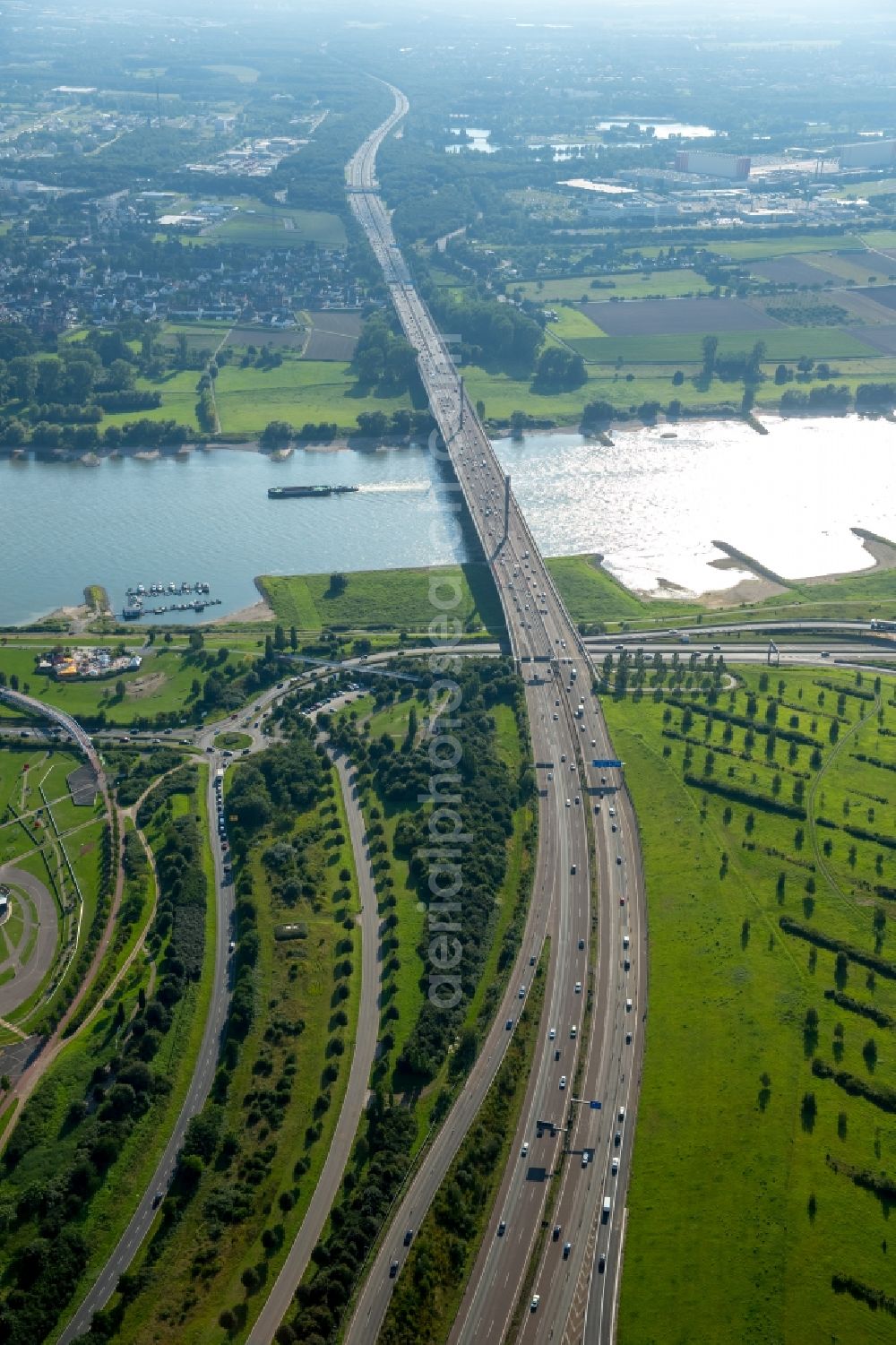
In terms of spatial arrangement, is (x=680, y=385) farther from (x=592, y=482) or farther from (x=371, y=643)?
(x=371, y=643)

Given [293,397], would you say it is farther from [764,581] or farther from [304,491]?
[764,581]

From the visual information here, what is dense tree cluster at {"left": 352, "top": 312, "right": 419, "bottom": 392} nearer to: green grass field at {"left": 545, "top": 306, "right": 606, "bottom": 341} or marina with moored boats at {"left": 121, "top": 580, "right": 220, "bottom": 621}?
green grass field at {"left": 545, "top": 306, "right": 606, "bottom": 341}

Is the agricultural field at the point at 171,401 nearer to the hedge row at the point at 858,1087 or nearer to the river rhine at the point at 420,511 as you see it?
the river rhine at the point at 420,511

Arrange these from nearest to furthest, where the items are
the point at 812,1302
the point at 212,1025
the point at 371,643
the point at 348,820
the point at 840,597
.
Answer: the point at 812,1302, the point at 212,1025, the point at 348,820, the point at 371,643, the point at 840,597

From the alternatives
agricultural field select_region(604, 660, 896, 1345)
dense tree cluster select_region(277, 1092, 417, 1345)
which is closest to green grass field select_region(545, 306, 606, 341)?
agricultural field select_region(604, 660, 896, 1345)

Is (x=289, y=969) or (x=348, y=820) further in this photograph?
(x=348, y=820)

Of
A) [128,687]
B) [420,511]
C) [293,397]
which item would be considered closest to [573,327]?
[293,397]

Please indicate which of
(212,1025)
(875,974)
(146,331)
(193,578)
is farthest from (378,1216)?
(146,331)
